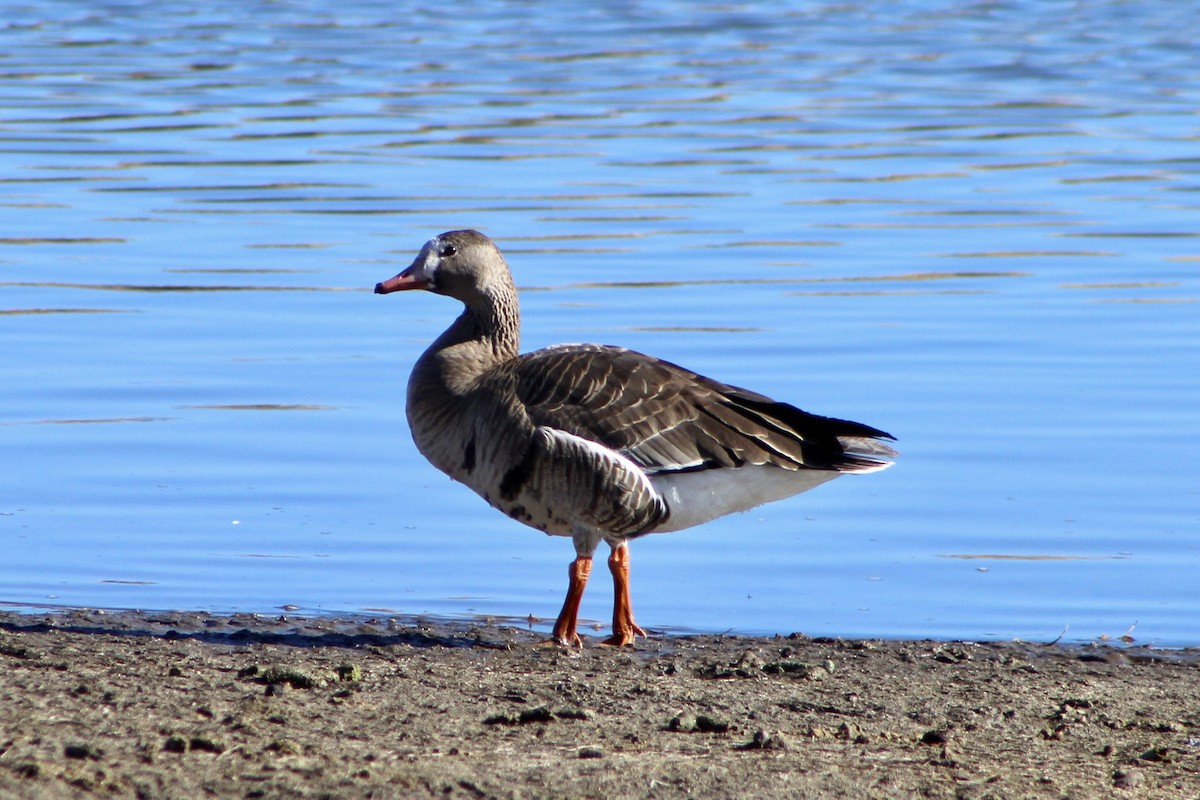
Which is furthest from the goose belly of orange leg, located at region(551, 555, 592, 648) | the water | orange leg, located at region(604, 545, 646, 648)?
the water

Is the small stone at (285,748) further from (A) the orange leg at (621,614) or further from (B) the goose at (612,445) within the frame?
(A) the orange leg at (621,614)

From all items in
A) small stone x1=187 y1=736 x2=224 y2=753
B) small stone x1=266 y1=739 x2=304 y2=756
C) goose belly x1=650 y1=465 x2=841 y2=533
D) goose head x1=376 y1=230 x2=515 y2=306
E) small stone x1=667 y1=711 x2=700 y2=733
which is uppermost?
goose head x1=376 y1=230 x2=515 y2=306

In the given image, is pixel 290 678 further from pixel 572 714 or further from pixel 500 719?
pixel 572 714

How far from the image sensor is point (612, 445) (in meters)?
7.40

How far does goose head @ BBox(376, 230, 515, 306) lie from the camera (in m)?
8.22

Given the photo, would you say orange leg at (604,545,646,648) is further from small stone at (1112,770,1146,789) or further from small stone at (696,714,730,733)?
small stone at (1112,770,1146,789)

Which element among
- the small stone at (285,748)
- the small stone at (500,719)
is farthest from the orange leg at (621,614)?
the small stone at (285,748)

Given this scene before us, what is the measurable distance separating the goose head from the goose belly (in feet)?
4.29

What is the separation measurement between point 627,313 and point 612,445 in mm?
6003

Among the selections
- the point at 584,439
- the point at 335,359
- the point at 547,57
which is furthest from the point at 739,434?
the point at 547,57

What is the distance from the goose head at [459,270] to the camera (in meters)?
8.22

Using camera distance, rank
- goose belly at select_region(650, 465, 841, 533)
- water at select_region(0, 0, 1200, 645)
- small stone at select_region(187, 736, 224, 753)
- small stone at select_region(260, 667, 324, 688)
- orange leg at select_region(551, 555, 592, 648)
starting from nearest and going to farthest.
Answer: small stone at select_region(187, 736, 224, 753), small stone at select_region(260, 667, 324, 688), orange leg at select_region(551, 555, 592, 648), goose belly at select_region(650, 465, 841, 533), water at select_region(0, 0, 1200, 645)

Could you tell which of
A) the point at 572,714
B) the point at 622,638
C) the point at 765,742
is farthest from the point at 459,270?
the point at 765,742

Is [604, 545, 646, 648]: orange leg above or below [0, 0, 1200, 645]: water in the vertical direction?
below
